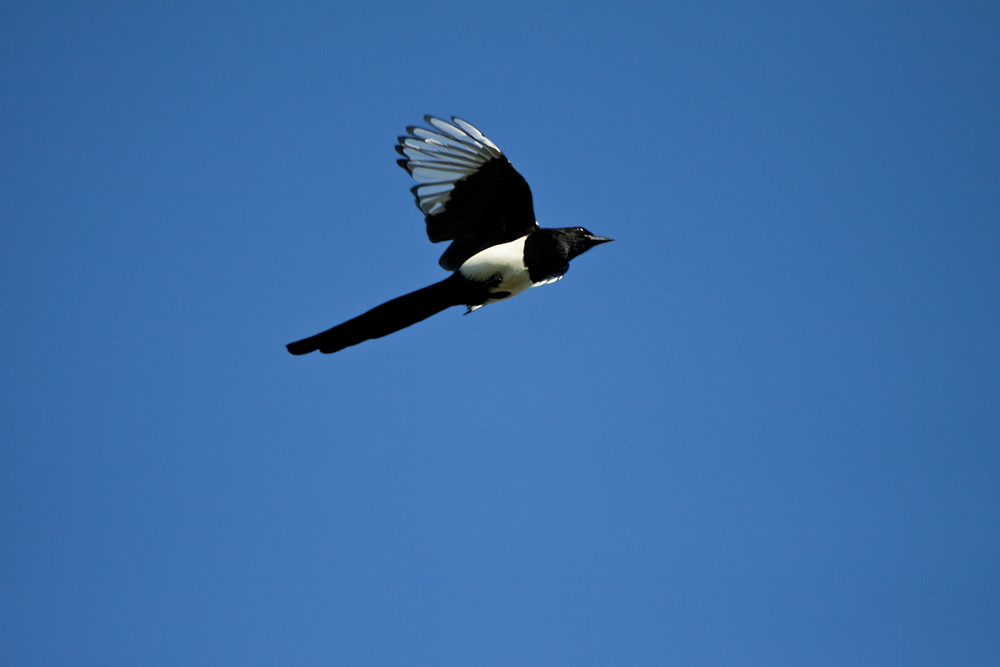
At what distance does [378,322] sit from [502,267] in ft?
2.29

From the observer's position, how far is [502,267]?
Result: 3.49 meters

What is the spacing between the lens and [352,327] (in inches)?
125

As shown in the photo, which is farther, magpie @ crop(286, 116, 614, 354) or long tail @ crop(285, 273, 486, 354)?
magpie @ crop(286, 116, 614, 354)

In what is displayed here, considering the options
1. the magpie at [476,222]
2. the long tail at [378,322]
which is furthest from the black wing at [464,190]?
the long tail at [378,322]

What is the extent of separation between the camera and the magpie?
3439mm

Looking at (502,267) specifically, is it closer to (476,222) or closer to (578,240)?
(476,222)

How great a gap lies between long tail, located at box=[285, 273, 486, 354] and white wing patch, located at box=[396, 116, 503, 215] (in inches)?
20.7

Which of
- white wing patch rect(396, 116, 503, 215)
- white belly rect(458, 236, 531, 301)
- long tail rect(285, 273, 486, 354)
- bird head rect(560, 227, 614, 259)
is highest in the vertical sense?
white wing patch rect(396, 116, 503, 215)

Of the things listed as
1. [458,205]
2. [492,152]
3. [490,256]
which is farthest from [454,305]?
[492,152]

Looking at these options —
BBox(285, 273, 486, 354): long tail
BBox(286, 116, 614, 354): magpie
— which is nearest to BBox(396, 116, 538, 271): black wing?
BBox(286, 116, 614, 354): magpie

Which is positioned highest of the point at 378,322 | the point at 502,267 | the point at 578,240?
the point at 578,240

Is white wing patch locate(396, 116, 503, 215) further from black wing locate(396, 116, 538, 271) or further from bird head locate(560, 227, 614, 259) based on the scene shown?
bird head locate(560, 227, 614, 259)

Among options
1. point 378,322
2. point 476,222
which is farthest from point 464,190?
point 378,322

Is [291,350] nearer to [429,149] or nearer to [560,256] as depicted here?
[429,149]
